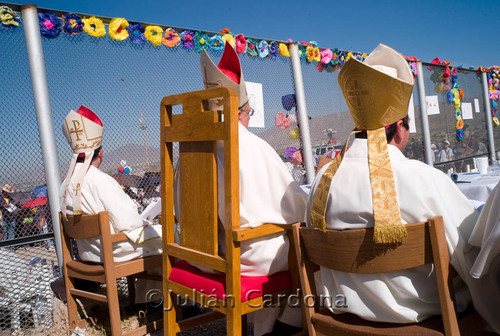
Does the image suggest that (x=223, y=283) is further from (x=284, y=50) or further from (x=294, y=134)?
(x=284, y=50)

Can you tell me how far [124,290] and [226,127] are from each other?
2.79m

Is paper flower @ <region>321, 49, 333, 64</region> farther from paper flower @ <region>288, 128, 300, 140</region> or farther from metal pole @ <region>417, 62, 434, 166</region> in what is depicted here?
metal pole @ <region>417, 62, 434, 166</region>

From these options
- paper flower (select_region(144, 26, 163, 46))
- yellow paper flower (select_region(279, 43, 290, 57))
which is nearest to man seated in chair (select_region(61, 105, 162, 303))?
→ paper flower (select_region(144, 26, 163, 46))

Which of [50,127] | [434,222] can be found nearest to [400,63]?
[434,222]

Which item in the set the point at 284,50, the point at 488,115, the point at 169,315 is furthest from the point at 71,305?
the point at 488,115

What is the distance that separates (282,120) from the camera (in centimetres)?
515

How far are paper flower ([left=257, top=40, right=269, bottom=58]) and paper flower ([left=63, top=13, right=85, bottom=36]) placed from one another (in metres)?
1.99

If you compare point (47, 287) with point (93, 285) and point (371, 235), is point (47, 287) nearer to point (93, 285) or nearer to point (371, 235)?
point (93, 285)

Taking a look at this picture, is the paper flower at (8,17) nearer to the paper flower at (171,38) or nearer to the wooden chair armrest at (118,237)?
the paper flower at (171,38)

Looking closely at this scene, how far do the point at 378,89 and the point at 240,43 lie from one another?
3.18 m

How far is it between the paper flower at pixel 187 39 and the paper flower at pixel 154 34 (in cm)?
24

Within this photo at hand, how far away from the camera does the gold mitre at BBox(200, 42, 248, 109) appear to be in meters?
2.47

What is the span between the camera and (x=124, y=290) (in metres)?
4.22

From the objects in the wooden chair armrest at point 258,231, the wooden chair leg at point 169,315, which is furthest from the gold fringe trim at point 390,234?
the wooden chair leg at point 169,315
